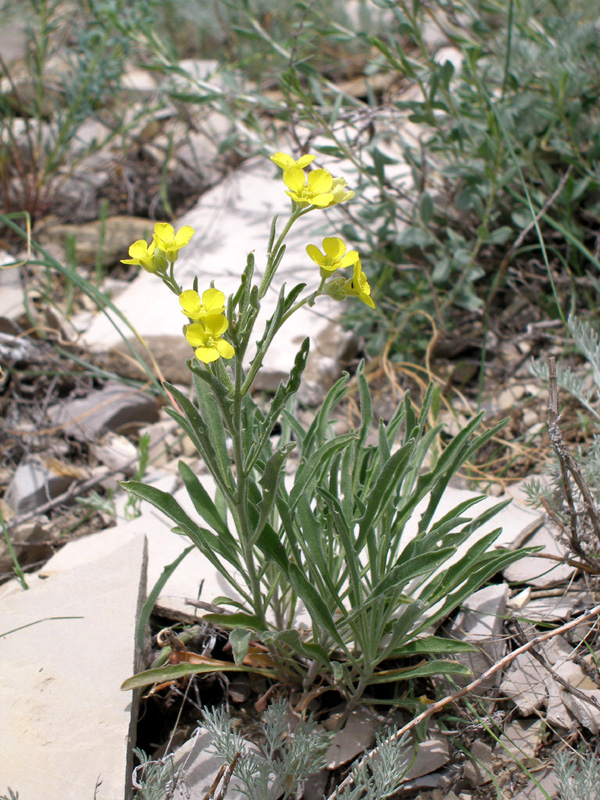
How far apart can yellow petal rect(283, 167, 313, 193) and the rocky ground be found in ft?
2.61

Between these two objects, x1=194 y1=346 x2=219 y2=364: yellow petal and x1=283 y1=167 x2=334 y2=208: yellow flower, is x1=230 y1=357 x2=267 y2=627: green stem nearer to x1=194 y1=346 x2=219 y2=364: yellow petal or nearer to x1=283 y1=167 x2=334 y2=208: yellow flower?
x1=194 y1=346 x2=219 y2=364: yellow petal

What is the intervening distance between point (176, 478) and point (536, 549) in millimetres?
1334

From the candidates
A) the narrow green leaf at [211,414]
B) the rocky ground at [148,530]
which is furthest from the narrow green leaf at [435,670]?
the narrow green leaf at [211,414]

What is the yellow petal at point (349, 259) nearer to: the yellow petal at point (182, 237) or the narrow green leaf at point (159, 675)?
the yellow petal at point (182, 237)

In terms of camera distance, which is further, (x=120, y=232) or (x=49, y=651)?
(x=120, y=232)

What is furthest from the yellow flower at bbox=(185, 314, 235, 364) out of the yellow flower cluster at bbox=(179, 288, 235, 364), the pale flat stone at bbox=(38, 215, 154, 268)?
the pale flat stone at bbox=(38, 215, 154, 268)

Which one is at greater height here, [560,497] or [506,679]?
[560,497]

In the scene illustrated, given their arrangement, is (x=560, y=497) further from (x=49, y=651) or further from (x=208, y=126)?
(x=208, y=126)

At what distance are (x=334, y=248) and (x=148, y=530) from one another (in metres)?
1.20

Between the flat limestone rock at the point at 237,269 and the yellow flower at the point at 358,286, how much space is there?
60.2 inches

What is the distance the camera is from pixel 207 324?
1.03 m

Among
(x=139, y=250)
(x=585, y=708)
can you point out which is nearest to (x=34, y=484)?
(x=139, y=250)

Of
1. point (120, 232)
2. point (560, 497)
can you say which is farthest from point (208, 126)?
point (560, 497)

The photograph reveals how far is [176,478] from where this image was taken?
231cm
